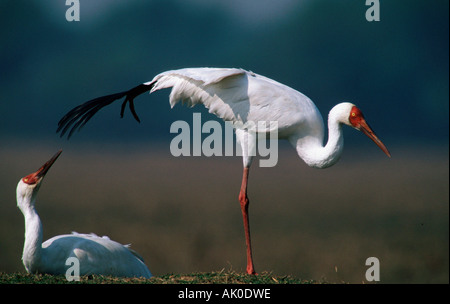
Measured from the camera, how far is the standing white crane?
7633 mm

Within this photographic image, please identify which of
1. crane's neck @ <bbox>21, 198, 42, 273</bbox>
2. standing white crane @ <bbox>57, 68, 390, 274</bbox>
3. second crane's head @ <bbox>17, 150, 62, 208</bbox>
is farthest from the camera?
standing white crane @ <bbox>57, 68, 390, 274</bbox>

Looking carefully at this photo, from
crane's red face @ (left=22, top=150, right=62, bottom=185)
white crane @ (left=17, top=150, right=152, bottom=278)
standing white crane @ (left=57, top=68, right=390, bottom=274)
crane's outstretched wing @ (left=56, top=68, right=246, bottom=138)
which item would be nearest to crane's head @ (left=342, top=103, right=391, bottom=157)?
standing white crane @ (left=57, top=68, right=390, bottom=274)

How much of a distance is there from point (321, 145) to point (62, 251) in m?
3.40

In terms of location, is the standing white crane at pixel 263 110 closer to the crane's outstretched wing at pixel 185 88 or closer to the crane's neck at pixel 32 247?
the crane's outstretched wing at pixel 185 88

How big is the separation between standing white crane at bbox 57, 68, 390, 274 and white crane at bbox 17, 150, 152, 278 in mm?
903

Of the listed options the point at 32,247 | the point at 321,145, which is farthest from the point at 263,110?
the point at 32,247

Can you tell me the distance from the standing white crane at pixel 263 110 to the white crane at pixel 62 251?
90 cm

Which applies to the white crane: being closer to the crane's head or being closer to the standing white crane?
the standing white crane

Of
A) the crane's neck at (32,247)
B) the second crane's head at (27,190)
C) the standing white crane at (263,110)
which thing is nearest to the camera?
the crane's neck at (32,247)

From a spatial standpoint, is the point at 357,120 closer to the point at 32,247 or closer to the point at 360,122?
the point at 360,122

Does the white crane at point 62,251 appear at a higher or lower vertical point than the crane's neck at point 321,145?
lower

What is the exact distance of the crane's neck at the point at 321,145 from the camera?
764 cm

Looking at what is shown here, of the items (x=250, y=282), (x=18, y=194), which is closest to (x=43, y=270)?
(x=18, y=194)

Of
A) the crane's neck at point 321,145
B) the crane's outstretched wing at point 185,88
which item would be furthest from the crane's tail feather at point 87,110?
the crane's neck at point 321,145
